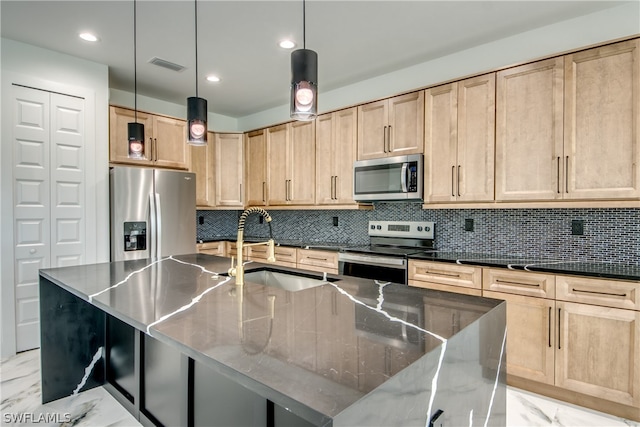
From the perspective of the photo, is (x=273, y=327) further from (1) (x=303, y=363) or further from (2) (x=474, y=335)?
(2) (x=474, y=335)

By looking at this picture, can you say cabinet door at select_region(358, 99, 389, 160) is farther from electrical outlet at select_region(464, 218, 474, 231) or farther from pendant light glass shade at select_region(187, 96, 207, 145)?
pendant light glass shade at select_region(187, 96, 207, 145)

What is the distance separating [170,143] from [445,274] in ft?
11.0

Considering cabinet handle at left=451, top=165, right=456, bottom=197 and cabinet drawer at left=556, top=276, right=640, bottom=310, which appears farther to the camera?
cabinet handle at left=451, top=165, right=456, bottom=197

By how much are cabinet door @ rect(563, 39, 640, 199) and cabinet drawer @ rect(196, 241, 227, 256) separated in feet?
12.6

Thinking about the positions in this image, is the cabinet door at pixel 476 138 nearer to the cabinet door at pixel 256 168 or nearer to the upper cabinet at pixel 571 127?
the upper cabinet at pixel 571 127

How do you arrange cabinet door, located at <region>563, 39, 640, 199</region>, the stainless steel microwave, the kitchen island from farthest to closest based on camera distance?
the stainless steel microwave → cabinet door, located at <region>563, 39, 640, 199</region> → the kitchen island

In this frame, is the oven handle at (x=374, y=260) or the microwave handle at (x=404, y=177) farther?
the microwave handle at (x=404, y=177)

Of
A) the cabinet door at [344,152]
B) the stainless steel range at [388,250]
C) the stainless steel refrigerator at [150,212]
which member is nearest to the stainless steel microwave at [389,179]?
the cabinet door at [344,152]

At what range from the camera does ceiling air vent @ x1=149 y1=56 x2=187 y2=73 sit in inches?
132

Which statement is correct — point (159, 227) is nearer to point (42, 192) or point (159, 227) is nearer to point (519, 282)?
point (42, 192)

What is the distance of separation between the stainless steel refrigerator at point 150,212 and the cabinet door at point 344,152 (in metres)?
1.66

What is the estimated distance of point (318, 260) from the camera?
374 centimetres

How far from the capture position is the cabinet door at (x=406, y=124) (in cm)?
321

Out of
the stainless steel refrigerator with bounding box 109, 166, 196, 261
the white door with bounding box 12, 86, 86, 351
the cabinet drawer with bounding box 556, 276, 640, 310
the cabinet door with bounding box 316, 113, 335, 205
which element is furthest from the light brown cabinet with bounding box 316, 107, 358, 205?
the white door with bounding box 12, 86, 86, 351
